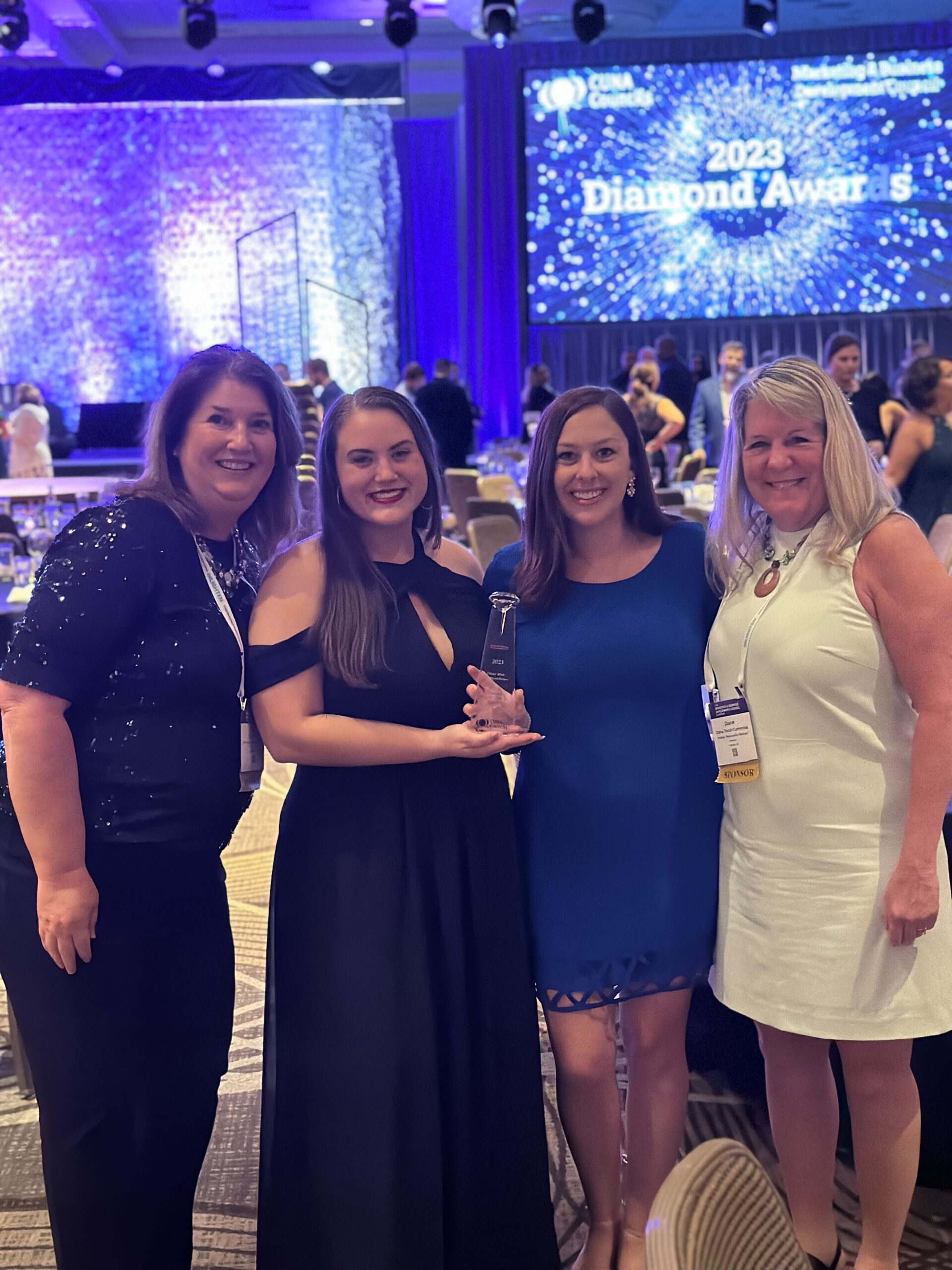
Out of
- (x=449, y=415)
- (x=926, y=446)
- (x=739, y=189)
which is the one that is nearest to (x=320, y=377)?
(x=449, y=415)

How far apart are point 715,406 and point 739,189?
17.6ft

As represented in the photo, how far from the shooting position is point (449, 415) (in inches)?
386

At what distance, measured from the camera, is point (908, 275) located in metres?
12.0

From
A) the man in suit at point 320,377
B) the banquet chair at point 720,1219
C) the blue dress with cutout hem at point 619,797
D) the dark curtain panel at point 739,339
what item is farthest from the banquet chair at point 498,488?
the dark curtain panel at point 739,339

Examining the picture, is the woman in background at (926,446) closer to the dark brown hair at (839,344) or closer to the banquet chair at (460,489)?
the dark brown hair at (839,344)

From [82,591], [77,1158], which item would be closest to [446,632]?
[82,591]

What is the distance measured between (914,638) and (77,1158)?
1.37 metres

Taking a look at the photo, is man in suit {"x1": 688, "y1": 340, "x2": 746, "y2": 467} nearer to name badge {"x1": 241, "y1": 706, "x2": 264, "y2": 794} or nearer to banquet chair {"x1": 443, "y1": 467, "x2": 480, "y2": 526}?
banquet chair {"x1": 443, "y1": 467, "x2": 480, "y2": 526}

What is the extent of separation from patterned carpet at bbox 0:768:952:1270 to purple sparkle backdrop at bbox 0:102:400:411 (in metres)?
13.2

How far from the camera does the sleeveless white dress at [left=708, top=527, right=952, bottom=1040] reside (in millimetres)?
1708

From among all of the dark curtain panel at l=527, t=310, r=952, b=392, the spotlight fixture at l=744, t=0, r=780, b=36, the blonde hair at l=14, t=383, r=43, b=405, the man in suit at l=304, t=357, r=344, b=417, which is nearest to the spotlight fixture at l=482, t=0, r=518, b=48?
the spotlight fixture at l=744, t=0, r=780, b=36

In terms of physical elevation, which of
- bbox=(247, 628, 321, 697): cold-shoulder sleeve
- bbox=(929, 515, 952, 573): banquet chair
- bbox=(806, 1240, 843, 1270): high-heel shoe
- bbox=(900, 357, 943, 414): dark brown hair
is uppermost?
bbox=(900, 357, 943, 414): dark brown hair

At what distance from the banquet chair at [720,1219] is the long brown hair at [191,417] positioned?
3.65ft

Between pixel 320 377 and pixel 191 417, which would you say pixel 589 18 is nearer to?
pixel 320 377
